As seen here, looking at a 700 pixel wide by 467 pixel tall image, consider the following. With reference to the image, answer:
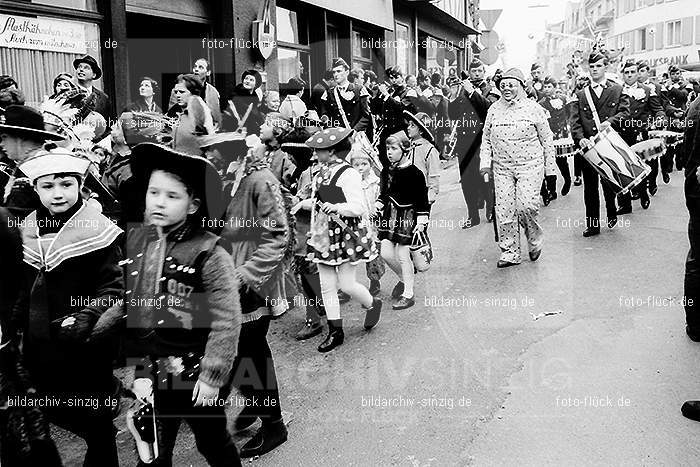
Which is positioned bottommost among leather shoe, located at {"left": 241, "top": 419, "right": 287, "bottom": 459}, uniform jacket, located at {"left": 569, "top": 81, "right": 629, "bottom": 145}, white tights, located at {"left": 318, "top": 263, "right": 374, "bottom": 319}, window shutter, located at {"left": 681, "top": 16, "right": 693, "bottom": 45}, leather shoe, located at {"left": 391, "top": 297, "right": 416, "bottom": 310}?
leather shoe, located at {"left": 241, "top": 419, "right": 287, "bottom": 459}

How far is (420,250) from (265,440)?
2.95 meters

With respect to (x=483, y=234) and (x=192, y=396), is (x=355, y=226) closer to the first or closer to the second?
(x=192, y=396)

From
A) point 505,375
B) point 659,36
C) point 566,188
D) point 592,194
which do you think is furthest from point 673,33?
point 505,375

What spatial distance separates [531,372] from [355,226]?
64.8 inches

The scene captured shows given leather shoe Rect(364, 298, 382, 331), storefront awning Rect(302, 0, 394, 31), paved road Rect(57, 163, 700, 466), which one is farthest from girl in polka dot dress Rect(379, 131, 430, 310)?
storefront awning Rect(302, 0, 394, 31)

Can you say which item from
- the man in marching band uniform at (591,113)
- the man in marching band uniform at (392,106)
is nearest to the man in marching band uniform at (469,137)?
the man in marching band uniform at (392,106)

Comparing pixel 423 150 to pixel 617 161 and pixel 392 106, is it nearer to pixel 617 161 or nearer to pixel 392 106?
pixel 617 161

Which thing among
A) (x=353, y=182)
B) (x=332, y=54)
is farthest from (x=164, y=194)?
(x=332, y=54)

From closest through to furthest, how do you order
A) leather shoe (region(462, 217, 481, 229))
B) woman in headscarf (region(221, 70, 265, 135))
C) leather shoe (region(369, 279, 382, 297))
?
1. woman in headscarf (region(221, 70, 265, 135))
2. leather shoe (region(369, 279, 382, 297))
3. leather shoe (region(462, 217, 481, 229))

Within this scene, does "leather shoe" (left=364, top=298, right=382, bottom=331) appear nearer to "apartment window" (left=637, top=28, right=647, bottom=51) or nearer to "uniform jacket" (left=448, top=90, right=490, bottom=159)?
"uniform jacket" (left=448, top=90, right=490, bottom=159)

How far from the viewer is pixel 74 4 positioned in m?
8.81

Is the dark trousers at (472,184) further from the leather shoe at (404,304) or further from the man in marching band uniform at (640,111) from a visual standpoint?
the leather shoe at (404,304)

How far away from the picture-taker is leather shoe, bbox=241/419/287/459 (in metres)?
3.84

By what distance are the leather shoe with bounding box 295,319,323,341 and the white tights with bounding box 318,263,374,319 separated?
0.40m
